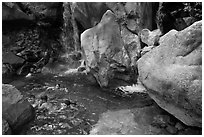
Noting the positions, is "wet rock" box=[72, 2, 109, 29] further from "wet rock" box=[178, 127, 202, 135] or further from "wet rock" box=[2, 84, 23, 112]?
"wet rock" box=[178, 127, 202, 135]

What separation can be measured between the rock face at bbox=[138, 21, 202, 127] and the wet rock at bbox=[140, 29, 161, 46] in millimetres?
4215

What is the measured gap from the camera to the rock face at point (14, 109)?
6383mm

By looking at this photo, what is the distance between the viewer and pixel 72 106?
8.30m

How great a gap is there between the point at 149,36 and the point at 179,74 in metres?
5.82

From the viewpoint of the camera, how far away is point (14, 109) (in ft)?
21.4

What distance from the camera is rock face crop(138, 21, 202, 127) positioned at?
5387 mm

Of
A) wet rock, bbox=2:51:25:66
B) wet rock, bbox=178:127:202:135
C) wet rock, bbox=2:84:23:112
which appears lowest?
wet rock, bbox=178:127:202:135

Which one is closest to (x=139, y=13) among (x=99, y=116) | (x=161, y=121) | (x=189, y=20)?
(x=189, y=20)

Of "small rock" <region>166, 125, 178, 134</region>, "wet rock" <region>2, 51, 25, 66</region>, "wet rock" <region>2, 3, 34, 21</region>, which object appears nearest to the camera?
"small rock" <region>166, 125, 178, 134</region>

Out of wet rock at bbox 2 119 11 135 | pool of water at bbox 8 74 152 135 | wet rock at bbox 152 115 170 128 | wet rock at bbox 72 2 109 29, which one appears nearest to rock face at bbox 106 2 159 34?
wet rock at bbox 72 2 109 29

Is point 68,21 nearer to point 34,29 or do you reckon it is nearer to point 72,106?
point 34,29

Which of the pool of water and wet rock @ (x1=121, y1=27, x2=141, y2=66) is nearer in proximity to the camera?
the pool of water

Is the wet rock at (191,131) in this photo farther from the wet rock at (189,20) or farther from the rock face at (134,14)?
the rock face at (134,14)

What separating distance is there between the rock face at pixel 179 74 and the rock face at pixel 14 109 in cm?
376
